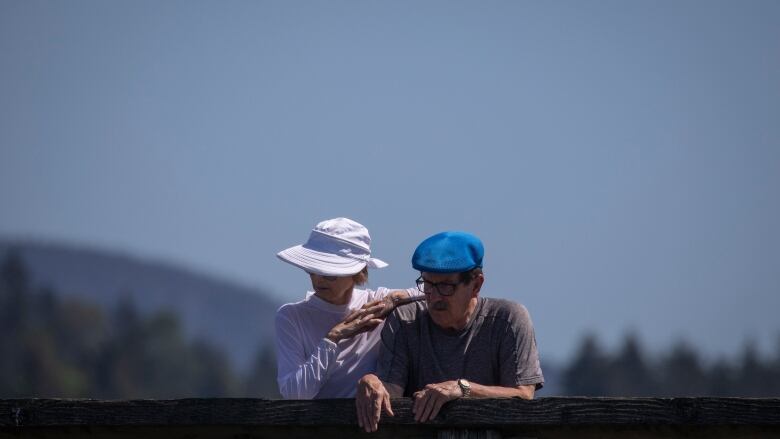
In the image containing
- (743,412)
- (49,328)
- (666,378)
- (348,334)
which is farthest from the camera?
(49,328)

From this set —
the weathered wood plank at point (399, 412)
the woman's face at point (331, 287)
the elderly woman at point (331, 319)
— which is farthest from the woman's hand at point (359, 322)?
the weathered wood plank at point (399, 412)

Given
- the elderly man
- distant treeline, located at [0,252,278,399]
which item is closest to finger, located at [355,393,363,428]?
the elderly man

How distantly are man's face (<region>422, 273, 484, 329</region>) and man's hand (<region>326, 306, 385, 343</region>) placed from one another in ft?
1.48

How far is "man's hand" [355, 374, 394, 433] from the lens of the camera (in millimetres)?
7023

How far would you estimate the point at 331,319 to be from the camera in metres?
8.18

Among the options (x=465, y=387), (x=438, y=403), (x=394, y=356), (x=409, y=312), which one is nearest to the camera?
(x=438, y=403)

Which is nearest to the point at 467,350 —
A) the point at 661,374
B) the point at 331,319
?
the point at 331,319

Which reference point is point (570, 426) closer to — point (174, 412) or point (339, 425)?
point (339, 425)

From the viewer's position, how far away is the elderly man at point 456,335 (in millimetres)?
7520

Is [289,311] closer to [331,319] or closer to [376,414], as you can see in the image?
[331,319]

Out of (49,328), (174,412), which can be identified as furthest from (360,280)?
(49,328)

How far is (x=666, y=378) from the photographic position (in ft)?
318

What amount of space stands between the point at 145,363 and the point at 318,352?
120056 millimetres

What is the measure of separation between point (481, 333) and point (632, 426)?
95 centimetres
